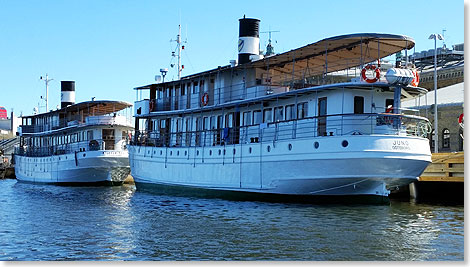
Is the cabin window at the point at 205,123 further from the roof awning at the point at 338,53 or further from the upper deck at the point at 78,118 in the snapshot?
the upper deck at the point at 78,118

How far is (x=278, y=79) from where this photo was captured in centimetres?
2994

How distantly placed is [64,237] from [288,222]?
6084 millimetres

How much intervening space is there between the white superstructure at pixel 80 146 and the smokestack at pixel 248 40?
39.1 feet

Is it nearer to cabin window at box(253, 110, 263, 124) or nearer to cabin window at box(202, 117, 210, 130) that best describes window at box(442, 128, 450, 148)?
cabin window at box(202, 117, 210, 130)

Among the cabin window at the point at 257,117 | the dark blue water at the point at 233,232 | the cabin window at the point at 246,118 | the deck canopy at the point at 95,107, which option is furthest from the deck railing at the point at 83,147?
the dark blue water at the point at 233,232

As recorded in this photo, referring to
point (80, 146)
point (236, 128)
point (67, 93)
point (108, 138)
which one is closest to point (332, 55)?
point (236, 128)

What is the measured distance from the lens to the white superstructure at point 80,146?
39.5 meters

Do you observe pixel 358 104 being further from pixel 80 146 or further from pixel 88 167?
pixel 80 146

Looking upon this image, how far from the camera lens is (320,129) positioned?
2330cm

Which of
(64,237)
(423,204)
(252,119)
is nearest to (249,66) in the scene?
(252,119)

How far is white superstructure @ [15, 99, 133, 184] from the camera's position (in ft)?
129

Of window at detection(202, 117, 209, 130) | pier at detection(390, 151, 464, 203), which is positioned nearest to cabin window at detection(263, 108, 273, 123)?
window at detection(202, 117, 209, 130)

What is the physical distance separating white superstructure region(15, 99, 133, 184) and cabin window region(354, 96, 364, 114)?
19.5 meters

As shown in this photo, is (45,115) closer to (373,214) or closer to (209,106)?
(209,106)
